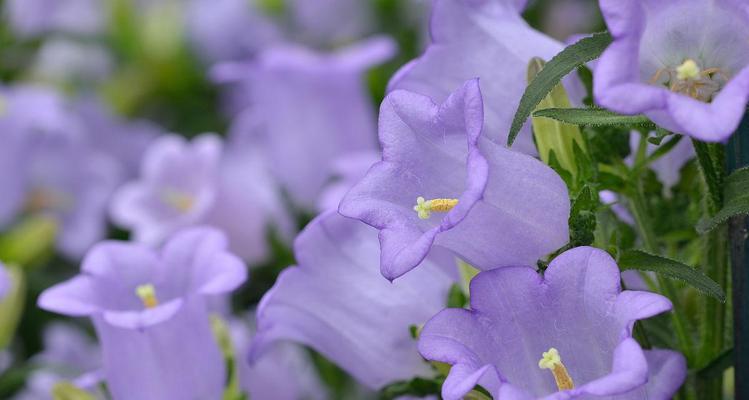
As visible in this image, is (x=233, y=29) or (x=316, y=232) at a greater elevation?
(x=316, y=232)

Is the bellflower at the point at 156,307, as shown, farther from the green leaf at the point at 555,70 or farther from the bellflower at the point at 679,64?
the bellflower at the point at 679,64

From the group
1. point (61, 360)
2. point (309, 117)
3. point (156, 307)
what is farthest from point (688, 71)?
point (61, 360)

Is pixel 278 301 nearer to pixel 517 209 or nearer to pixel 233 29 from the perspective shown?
pixel 517 209

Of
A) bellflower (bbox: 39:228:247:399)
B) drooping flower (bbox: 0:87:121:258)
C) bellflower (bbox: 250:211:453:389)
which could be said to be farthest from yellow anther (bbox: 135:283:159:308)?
drooping flower (bbox: 0:87:121:258)

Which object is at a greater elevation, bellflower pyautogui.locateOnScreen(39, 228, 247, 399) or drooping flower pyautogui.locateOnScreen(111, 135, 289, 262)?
bellflower pyautogui.locateOnScreen(39, 228, 247, 399)

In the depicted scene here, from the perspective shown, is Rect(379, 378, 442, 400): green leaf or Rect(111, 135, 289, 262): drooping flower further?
Rect(111, 135, 289, 262): drooping flower

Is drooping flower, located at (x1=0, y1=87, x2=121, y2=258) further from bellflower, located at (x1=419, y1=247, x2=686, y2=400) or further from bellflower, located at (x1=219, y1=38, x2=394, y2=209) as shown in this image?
bellflower, located at (x1=419, y1=247, x2=686, y2=400)

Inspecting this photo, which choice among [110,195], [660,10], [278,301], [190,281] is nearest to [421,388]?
[278,301]
